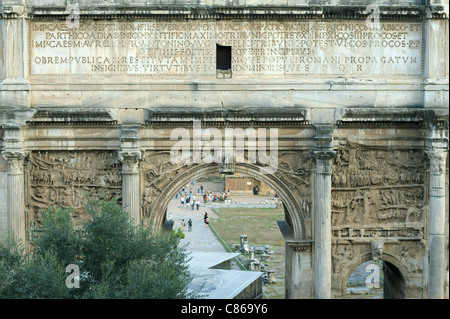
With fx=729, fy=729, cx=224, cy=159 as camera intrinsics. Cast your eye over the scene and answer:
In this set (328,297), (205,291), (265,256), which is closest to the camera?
(328,297)

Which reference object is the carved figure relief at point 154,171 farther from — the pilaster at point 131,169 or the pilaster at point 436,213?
the pilaster at point 436,213

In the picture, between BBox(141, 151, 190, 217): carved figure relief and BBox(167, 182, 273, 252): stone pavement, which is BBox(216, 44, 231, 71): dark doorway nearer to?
BBox(141, 151, 190, 217): carved figure relief

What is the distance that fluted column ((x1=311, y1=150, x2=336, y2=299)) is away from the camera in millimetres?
17641

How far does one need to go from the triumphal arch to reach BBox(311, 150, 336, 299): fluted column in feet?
0.11

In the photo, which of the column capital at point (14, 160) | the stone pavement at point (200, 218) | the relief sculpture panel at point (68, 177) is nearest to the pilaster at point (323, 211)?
the relief sculpture panel at point (68, 177)

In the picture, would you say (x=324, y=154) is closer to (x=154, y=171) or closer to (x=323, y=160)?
(x=323, y=160)

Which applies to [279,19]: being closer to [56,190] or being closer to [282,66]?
[282,66]

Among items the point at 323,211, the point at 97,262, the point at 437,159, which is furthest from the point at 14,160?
the point at 437,159

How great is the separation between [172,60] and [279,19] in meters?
2.81

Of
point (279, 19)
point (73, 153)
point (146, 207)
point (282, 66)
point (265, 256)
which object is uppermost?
point (279, 19)

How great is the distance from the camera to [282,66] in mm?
17953

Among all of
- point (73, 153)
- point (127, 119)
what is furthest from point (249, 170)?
point (73, 153)

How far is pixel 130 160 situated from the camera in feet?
57.9

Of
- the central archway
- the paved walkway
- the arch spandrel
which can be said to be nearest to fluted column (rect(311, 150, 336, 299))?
the arch spandrel
